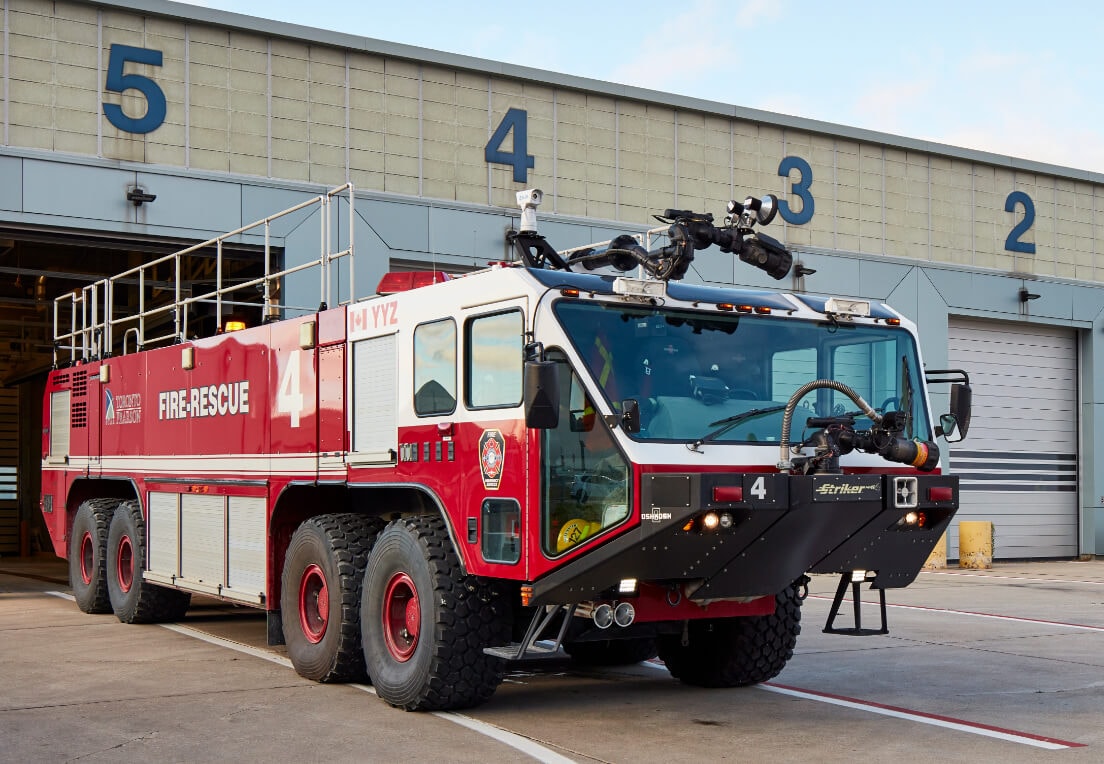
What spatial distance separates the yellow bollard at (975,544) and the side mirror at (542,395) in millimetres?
17540

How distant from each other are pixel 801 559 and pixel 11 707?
497 centimetres

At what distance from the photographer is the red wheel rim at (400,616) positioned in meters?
8.41

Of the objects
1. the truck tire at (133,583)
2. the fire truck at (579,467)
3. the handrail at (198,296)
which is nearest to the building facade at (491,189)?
the handrail at (198,296)

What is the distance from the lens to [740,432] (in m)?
7.82

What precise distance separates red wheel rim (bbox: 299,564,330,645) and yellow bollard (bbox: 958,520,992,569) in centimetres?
1590

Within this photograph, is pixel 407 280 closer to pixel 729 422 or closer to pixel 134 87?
pixel 729 422

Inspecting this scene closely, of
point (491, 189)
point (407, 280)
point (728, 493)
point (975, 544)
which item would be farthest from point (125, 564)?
point (975, 544)

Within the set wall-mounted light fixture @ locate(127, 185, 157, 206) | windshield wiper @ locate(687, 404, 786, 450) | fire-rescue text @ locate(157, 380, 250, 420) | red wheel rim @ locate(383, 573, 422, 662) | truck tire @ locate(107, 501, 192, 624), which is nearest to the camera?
windshield wiper @ locate(687, 404, 786, 450)

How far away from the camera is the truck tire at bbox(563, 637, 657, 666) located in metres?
10.6

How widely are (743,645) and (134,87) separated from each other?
11.8 m

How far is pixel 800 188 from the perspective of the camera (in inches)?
909

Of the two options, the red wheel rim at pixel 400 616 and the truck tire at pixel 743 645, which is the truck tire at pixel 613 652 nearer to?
the truck tire at pixel 743 645

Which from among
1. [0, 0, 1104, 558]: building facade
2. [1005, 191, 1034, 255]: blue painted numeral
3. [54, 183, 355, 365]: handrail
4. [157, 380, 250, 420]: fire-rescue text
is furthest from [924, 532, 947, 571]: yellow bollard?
[157, 380, 250, 420]: fire-rescue text

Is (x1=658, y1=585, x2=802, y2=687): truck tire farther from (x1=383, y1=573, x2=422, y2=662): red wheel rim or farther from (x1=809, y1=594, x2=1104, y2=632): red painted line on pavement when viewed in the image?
(x1=809, y1=594, x2=1104, y2=632): red painted line on pavement
